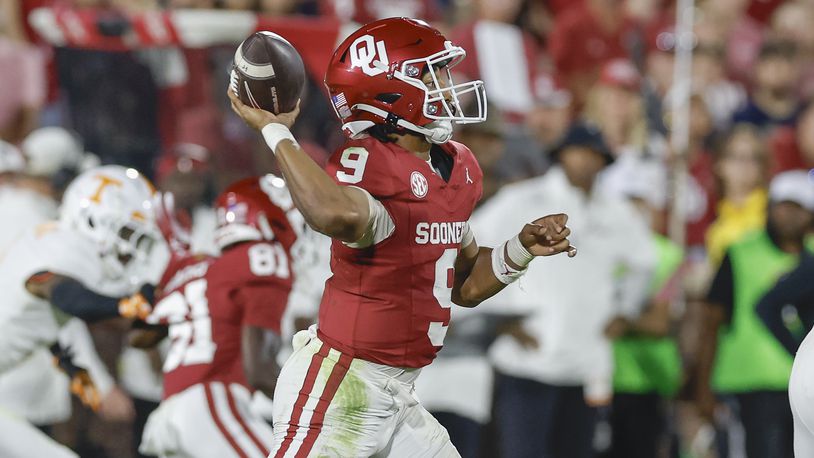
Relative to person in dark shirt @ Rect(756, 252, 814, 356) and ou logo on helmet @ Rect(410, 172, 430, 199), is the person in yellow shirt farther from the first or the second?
ou logo on helmet @ Rect(410, 172, 430, 199)

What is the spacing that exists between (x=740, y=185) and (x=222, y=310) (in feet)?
14.2

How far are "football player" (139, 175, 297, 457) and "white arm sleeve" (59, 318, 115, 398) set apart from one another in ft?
2.83

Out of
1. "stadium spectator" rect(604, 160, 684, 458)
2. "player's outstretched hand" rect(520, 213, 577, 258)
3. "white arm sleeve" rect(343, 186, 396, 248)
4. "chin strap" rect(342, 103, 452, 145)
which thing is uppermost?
"chin strap" rect(342, 103, 452, 145)

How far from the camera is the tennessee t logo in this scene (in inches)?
234

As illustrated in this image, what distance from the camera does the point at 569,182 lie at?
8.20 metres

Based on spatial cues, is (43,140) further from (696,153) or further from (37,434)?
(696,153)

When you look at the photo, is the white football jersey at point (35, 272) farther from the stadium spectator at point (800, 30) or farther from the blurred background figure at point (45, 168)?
the stadium spectator at point (800, 30)

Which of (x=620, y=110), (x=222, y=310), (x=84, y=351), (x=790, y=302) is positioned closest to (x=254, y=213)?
(x=222, y=310)

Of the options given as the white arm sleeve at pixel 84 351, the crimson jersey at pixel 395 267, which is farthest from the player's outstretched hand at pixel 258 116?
the white arm sleeve at pixel 84 351

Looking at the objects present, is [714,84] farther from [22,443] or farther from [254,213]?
[22,443]

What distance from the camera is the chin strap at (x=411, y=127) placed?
14.5 feet

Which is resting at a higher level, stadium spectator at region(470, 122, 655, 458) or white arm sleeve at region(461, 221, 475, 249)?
white arm sleeve at region(461, 221, 475, 249)

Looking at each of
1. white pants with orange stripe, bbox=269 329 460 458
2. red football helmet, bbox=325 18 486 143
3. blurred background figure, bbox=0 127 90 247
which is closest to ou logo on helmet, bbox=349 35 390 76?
red football helmet, bbox=325 18 486 143

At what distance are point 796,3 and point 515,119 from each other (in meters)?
3.12
